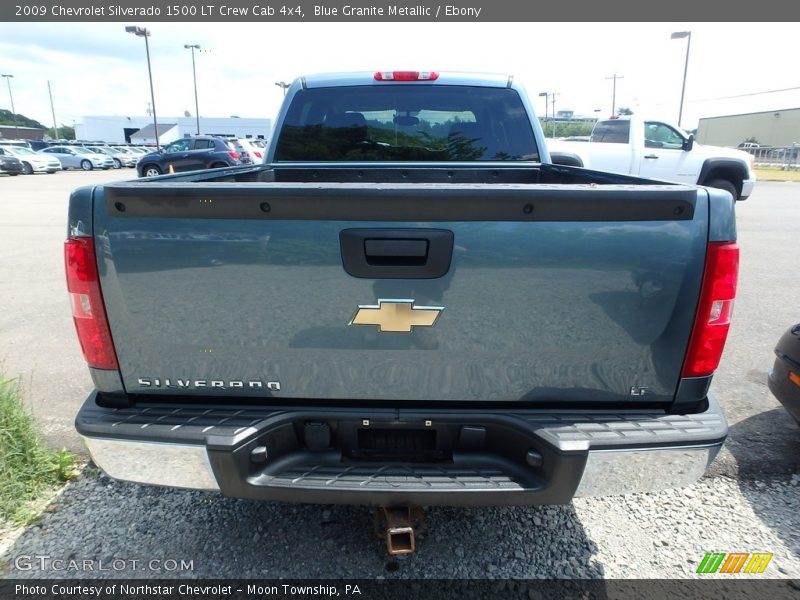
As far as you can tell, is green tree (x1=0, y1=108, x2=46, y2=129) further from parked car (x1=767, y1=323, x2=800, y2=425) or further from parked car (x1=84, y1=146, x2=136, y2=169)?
parked car (x1=767, y1=323, x2=800, y2=425)

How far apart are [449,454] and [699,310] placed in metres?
1.08

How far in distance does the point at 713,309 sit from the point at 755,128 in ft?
286

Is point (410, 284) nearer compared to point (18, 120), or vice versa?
point (410, 284)

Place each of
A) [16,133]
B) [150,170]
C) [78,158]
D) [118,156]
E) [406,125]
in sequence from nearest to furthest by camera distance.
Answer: [406,125] → [150,170] → [78,158] → [118,156] → [16,133]

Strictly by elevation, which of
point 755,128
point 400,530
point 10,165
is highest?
point 755,128

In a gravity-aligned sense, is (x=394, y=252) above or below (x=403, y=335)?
above

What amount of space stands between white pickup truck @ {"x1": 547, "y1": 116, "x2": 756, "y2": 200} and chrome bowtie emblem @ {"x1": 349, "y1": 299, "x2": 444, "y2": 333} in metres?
11.8

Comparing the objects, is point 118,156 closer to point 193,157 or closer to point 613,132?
point 193,157

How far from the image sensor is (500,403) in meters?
2.06

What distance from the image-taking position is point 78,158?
36656mm

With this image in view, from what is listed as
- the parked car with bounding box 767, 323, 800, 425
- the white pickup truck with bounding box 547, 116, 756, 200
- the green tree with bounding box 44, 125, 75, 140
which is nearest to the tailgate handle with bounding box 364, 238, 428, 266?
the parked car with bounding box 767, 323, 800, 425

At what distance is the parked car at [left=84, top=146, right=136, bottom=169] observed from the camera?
38.7 metres

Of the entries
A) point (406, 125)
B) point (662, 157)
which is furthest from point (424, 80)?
point (662, 157)

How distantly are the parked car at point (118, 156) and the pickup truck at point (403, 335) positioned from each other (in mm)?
42606
